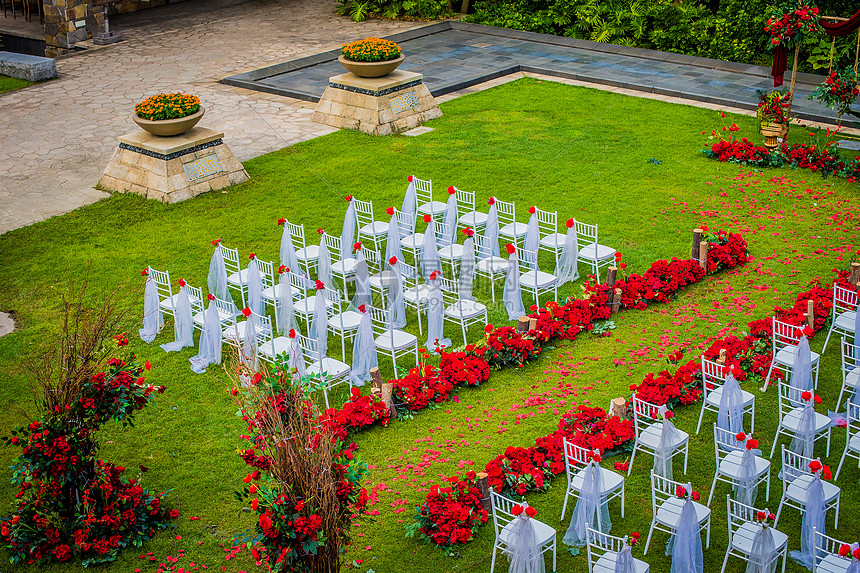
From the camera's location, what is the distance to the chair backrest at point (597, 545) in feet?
22.1

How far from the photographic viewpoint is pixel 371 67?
1689 cm

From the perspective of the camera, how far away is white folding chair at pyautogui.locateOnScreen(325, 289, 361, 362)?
9.84 metres

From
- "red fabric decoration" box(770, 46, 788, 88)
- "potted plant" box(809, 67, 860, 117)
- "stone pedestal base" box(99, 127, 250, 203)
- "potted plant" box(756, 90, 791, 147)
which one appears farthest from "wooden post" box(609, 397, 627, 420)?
"red fabric decoration" box(770, 46, 788, 88)

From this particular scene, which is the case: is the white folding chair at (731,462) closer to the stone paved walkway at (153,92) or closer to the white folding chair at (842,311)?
the white folding chair at (842,311)

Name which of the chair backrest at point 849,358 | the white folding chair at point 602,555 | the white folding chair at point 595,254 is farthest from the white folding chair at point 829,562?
the white folding chair at point 595,254

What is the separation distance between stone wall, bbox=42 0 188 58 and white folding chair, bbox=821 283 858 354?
1981 centimetres

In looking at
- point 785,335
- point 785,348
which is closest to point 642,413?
point 785,348

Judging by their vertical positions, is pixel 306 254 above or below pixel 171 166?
below

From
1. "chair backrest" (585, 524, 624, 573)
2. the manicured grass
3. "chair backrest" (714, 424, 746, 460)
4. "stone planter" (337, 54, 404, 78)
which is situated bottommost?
"chair backrest" (585, 524, 624, 573)

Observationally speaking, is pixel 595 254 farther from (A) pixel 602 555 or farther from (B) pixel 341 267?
(A) pixel 602 555

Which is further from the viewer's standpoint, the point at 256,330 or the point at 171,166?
the point at 171,166

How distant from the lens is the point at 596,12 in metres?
23.4

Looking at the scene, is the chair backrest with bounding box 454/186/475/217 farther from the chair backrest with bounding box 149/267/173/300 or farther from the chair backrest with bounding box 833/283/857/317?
the chair backrest with bounding box 833/283/857/317

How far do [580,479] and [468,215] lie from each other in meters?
6.10
